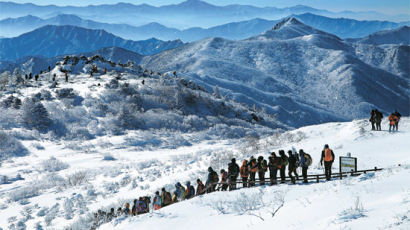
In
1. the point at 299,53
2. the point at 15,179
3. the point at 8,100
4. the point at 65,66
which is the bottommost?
the point at 15,179

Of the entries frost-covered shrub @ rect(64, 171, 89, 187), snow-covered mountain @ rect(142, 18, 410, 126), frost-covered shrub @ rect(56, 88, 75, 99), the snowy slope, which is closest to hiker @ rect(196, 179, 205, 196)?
the snowy slope

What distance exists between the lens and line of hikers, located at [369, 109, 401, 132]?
939 inches

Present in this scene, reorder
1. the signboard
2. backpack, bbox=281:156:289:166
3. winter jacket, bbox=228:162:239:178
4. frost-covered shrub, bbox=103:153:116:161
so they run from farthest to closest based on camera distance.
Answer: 1. frost-covered shrub, bbox=103:153:116:161
2. winter jacket, bbox=228:162:239:178
3. backpack, bbox=281:156:289:166
4. the signboard

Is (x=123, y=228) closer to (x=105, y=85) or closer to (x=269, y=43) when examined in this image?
(x=105, y=85)

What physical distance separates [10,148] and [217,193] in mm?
24829

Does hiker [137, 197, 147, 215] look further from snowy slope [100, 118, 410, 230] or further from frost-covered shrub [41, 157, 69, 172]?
frost-covered shrub [41, 157, 69, 172]

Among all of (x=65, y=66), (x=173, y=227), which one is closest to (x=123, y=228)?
(x=173, y=227)

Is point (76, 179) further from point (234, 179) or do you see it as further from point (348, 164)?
point (348, 164)

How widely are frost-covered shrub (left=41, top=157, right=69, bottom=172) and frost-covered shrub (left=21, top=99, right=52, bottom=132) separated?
12843mm

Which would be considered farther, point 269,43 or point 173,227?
point 269,43

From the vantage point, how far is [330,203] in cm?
934

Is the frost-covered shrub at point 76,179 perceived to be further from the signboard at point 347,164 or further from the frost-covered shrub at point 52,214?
the signboard at point 347,164

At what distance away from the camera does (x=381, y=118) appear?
2522 cm

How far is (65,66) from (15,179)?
4984 centimetres
